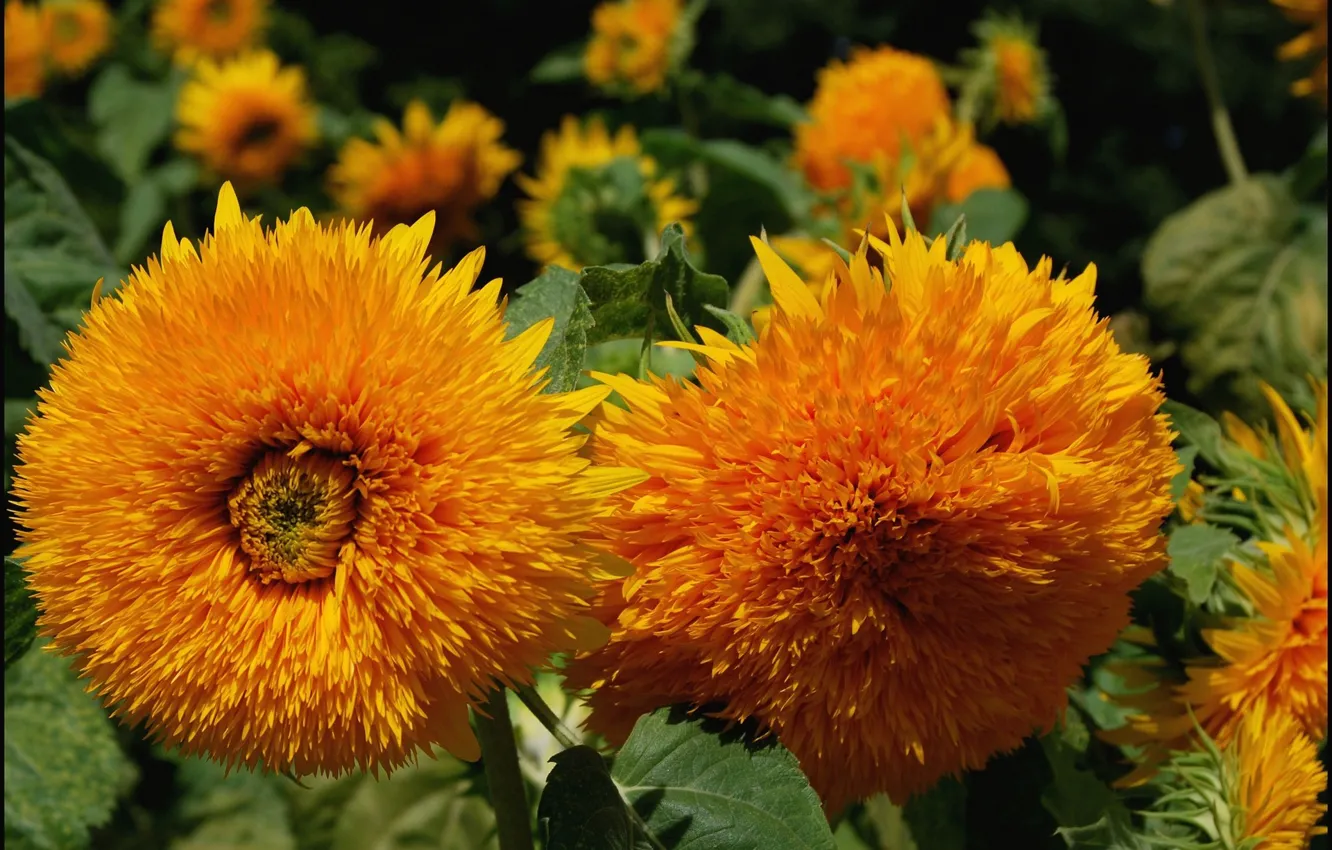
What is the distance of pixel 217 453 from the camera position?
0.55m

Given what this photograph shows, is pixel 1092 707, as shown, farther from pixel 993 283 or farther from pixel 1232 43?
pixel 1232 43

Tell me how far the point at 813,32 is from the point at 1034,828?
2.14m

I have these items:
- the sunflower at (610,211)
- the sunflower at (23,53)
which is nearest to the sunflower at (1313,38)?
the sunflower at (610,211)

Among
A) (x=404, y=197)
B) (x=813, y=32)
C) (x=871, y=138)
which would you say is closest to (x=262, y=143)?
(x=404, y=197)

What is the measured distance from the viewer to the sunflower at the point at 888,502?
574 millimetres

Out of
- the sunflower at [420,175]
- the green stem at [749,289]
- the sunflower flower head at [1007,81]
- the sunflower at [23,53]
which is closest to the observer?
the green stem at [749,289]

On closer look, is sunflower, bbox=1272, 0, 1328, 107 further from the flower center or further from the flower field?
the flower center

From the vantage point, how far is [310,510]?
1.82ft

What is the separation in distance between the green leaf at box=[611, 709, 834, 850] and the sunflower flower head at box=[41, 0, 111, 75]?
2.39 m

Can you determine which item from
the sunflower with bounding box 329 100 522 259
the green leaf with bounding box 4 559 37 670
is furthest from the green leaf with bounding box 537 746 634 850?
the sunflower with bounding box 329 100 522 259

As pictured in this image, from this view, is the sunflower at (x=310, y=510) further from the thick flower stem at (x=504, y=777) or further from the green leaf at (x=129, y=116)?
the green leaf at (x=129, y=116)

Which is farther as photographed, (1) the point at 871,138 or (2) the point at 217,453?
(1) the point at 871,138

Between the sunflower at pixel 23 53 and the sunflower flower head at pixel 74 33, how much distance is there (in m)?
0.09

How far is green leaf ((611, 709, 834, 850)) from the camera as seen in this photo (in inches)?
23.1
